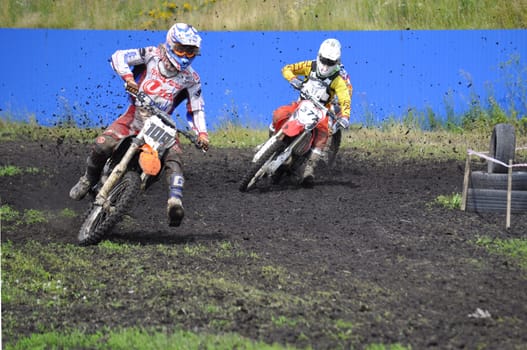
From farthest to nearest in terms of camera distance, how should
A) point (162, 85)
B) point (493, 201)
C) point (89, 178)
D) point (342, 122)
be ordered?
point (342, 122), point (493, 201), point (89, 178), point (162, 85)

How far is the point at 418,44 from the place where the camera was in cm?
2245

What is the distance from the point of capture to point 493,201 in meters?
13.6

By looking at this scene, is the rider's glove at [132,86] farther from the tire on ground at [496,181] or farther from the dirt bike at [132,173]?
the tire on ground at [496,181]

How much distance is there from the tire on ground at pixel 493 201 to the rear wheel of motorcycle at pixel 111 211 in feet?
15.5

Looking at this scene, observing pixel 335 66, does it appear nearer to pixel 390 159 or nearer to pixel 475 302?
pixel 390 159

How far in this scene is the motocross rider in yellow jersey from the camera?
617 inches

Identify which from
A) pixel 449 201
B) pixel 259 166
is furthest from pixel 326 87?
pixel 449 201

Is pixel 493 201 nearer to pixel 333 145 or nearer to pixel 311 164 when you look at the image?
pixel 311 164

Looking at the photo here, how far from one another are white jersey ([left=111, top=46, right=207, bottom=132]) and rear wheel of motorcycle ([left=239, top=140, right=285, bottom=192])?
3.35 m

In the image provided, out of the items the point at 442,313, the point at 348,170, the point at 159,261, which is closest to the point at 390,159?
the point at 348,170

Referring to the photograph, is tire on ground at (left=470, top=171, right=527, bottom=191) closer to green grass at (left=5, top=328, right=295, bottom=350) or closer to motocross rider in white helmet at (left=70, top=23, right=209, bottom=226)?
motocross rider in white helmet at (left=70, top=23, right=209, bottom=226)

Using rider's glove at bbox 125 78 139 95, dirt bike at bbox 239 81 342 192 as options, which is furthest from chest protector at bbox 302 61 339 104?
rider's glove at bbox 125 78 139 95

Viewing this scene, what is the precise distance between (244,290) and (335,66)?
23.6ft

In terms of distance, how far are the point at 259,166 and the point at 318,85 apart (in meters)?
1.59
